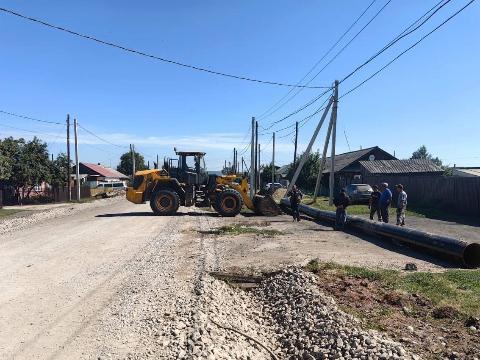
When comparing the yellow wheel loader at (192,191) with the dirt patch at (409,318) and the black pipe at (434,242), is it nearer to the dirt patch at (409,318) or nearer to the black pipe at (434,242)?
the black pipe at (434,242)

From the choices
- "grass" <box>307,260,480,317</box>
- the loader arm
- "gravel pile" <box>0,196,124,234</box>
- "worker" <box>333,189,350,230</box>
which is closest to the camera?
"grass" <box>307,260,480,317</box>

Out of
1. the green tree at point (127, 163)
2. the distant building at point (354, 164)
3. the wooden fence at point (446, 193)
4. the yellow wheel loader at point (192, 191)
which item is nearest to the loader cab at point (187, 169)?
the yellow wheel loader at point (192, 191)

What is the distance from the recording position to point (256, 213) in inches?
916

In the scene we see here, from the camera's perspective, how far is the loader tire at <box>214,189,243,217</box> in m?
22.1

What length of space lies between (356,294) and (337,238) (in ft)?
24.1

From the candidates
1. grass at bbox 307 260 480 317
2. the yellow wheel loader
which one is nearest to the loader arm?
the yellow wheel loader

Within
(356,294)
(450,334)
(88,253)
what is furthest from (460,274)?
(88,253)

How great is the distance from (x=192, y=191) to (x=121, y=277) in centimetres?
1383

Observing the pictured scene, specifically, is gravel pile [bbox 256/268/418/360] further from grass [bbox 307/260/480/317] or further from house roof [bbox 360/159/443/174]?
house roof [bbox 360/159/443/174]

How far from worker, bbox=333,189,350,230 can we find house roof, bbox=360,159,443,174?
23.3 m

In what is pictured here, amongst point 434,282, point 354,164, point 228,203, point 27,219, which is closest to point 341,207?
point 228,203

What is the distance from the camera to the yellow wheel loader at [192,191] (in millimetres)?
22219

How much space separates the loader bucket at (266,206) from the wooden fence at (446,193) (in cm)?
901

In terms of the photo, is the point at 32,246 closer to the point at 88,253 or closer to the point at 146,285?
the point at 88,253
